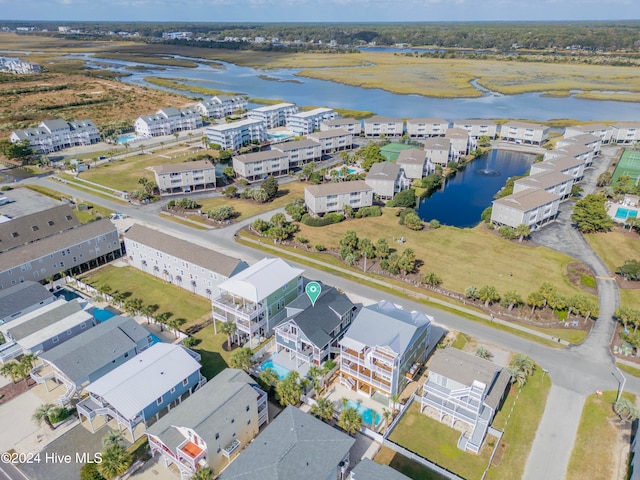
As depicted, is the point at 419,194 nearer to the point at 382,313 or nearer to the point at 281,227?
the point at 281,227

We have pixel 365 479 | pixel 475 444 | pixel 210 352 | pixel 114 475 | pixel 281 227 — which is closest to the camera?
pixel 365 479

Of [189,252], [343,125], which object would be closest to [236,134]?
[343,125]

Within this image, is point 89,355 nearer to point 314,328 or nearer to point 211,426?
point 211,426

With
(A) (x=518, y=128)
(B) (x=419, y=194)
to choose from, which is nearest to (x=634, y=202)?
(B) (x=419, y=194)

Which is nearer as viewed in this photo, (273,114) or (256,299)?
(256,299)

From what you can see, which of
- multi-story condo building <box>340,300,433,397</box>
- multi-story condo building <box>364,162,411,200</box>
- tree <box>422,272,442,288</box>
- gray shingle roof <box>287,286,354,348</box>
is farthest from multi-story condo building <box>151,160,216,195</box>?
multi-story condo building <box>340,300,433,397</box>

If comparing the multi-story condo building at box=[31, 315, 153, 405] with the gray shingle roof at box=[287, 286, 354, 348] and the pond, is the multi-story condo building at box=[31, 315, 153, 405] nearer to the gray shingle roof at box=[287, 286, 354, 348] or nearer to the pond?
the gray shingle roof at box=[287, 286, 354, 348]
